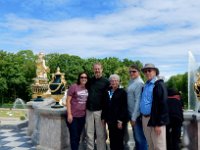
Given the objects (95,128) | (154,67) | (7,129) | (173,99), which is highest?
(154,67)

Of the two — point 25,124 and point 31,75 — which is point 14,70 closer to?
point 31,75

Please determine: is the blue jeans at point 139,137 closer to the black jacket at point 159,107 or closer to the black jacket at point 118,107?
the black jacket at point 118,107

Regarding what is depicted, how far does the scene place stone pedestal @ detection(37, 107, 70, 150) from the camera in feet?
24.7

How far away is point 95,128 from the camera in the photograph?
711 centimetres

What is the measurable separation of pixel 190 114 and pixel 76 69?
178 ft

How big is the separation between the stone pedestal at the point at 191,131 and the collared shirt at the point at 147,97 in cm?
118

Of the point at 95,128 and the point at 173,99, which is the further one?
the point at 95,128

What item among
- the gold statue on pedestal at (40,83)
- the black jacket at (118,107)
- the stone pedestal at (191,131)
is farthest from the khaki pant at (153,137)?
the gold statue on pedestal at (40,83)

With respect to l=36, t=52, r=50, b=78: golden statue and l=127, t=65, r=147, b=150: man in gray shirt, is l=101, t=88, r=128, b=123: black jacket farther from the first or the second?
l=36, t=52, r=50, b=78: golden statue

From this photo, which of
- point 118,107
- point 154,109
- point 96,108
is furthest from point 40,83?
point 154,109

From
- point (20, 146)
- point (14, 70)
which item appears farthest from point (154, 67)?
point (14, 70)

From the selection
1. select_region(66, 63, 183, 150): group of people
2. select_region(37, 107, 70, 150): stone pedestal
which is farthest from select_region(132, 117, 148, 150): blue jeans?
select_region(37, 107, 70, 150): stone pedestal

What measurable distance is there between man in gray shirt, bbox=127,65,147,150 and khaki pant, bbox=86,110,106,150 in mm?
809

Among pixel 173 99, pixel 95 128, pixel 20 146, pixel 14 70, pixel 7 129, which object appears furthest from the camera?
pixel 14 70
